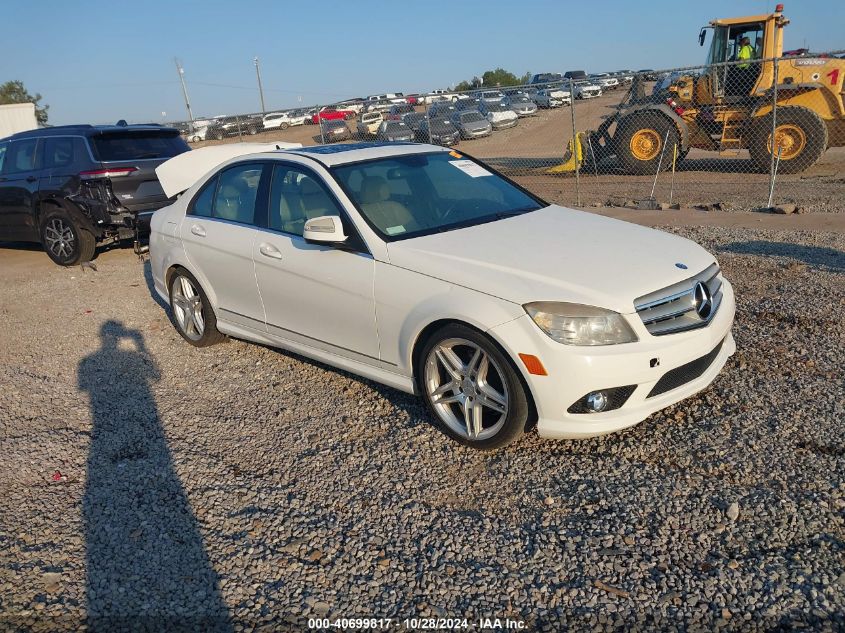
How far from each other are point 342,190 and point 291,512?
207cm

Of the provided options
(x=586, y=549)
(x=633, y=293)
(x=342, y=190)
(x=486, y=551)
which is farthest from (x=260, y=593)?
(x=342, y=190)

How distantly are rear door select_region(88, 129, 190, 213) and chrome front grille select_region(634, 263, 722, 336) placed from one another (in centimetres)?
743

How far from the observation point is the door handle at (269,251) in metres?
4.79

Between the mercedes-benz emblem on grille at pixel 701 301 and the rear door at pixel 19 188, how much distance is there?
9.20 meters

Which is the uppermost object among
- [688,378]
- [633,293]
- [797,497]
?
[633,293]

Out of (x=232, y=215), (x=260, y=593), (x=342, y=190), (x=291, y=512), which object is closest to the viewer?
(x=260, y=593)

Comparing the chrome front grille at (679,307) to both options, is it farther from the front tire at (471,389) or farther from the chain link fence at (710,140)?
the chain link fence at (710,140)

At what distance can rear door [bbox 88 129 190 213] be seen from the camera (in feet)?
29.8

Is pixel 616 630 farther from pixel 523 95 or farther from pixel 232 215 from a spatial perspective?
pixel 523 95

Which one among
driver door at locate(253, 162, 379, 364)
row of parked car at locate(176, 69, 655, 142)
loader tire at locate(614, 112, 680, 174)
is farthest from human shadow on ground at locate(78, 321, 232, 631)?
loader tire at locate(614, 112, 680, 174)

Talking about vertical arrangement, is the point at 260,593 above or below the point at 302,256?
below

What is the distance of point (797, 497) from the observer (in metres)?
3.23

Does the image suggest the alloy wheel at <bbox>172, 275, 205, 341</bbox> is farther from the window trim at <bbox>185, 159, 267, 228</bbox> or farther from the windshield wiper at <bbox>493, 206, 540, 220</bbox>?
the windshield wiper at <bbox>493, 206, 540, 220</bbox>

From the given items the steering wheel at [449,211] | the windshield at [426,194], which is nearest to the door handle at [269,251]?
the windshield at [426,194]
